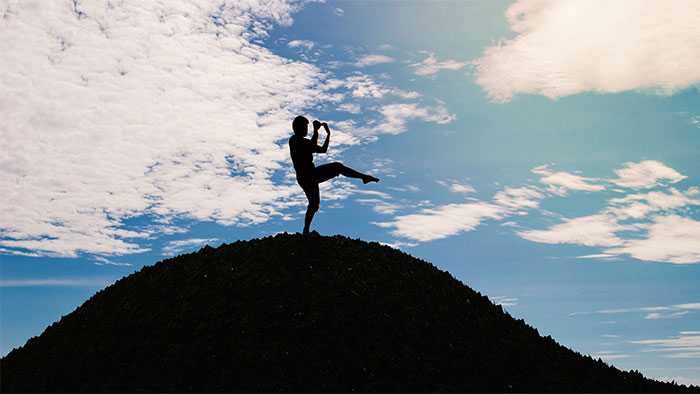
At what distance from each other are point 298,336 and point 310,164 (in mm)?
5437

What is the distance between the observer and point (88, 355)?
1631 centimetres

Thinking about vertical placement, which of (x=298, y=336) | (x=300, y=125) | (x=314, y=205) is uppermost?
(x=300, y=125)

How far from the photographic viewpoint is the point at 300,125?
59.4 ft

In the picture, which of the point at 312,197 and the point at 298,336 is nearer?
the point at 298,336

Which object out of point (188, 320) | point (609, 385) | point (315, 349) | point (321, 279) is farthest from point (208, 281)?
point (609, 385)

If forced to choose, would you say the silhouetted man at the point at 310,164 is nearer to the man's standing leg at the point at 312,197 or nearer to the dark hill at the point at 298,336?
the man's standing leg at the point at 312,197

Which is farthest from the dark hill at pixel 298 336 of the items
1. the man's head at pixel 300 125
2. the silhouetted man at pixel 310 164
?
the man's head at pixel 300 125

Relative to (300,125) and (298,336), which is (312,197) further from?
(298,336)

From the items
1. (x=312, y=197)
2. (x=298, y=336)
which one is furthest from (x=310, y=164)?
(x=298, y=336)

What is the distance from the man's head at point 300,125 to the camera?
59.3 feet

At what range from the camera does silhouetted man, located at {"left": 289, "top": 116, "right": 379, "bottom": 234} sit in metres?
18.0

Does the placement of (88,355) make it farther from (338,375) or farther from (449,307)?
(449,307)

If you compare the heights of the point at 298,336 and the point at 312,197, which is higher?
the point at 312,197

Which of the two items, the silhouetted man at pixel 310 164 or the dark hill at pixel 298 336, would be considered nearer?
the dark hill at pixel 298 336
